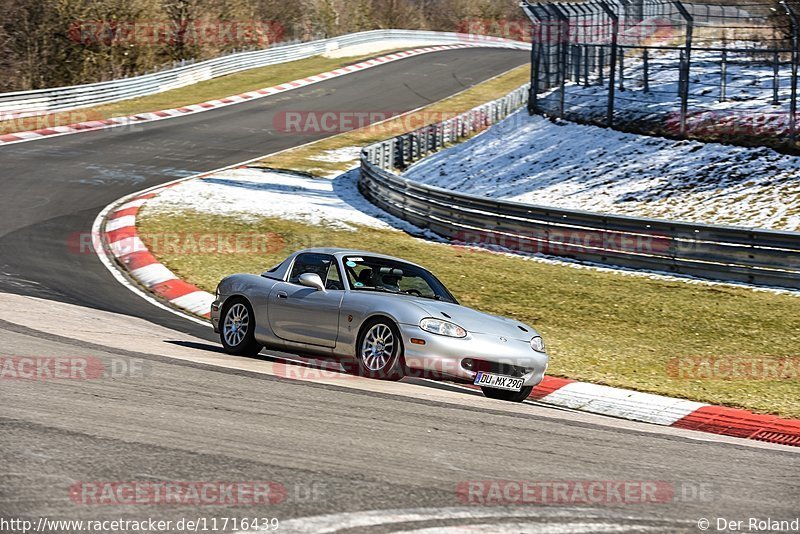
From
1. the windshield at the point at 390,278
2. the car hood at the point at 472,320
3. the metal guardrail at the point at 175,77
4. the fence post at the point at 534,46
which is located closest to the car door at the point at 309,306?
the windshield at the point at 390,278

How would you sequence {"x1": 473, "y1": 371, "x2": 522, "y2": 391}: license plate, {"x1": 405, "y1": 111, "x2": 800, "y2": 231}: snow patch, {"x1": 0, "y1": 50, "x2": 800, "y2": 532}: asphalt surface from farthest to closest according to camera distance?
{"x1": 405, "y1": 111, "x2": 800, "y2": 231}: snow patch → {"x1": 473, "y1": 371, "x2": 522, "y2": 391}: license plate → {"x1": 0, "y1": 50, "x2": 800, "y2": 532}: asphalt surface

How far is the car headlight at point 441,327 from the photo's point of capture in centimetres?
897

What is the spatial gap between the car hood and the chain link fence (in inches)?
542

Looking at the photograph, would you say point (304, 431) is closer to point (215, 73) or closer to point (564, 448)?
point (564, 448)

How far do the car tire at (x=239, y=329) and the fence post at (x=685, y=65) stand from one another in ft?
50.3

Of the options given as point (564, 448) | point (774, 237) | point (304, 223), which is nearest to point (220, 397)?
point (564, 448)

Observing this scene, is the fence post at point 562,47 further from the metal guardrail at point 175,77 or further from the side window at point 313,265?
the side window at point 313,265

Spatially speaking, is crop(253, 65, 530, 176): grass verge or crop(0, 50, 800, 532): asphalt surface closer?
crop(0, 50, 800, 532): asphalt surface

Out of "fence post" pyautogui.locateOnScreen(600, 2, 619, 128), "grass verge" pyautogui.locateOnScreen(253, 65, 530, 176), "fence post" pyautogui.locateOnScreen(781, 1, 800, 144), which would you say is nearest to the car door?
"fence post" pyautogui.locateOnScreen(781, 1, 800, 144)

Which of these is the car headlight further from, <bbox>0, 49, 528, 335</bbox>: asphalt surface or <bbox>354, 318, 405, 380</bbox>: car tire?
<bbox>0, 49, 528, 335</bbox>: asphalt surface

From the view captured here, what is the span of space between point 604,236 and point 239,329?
28.2 feet

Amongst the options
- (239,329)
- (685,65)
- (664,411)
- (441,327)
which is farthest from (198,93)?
(664,411)

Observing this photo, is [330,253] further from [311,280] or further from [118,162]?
[118,162]

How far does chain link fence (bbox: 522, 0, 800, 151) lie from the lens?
75.2 feet
